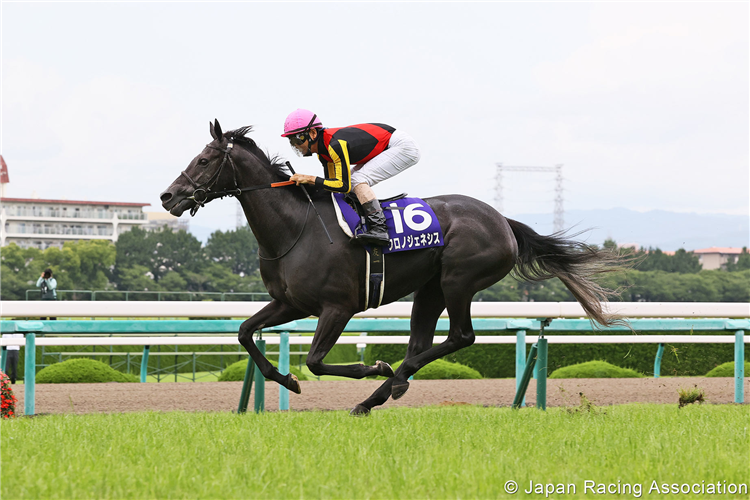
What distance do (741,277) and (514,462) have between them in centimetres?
5036

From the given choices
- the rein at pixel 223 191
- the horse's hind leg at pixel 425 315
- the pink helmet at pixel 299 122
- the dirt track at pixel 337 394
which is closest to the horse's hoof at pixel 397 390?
the horse's hind leg at pixel 425 315

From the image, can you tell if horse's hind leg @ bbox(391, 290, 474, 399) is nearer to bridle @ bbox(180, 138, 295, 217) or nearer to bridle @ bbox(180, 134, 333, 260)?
bridle @ bbox(180, 134, 333, 260)

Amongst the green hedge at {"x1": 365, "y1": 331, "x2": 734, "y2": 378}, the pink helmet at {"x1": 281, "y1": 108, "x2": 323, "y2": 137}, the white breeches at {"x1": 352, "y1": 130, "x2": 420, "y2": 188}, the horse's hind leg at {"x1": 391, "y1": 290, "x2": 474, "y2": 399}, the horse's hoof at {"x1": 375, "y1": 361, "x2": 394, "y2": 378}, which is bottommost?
the green hedge at {"x1": 365, "y1": 331, "x2": 734, "y2": 378}

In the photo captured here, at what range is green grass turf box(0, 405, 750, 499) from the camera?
2629 millimetres

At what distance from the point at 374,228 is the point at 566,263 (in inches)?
61.1

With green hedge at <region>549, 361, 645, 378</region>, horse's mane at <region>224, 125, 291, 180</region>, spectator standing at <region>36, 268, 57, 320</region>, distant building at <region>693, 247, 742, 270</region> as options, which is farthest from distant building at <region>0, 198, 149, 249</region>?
horse's mane at <region>224, 125, 291, 180</region>

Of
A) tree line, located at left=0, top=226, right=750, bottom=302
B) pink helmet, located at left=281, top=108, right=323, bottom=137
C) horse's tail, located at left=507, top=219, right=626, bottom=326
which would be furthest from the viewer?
tree line, located at left=0, top=226, right=750, bottom=302

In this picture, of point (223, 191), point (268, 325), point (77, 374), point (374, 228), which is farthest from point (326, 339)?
point (77, 374)

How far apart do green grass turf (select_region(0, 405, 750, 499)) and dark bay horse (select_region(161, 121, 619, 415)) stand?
1.49 ft

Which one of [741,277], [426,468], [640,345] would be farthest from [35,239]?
[426,468]

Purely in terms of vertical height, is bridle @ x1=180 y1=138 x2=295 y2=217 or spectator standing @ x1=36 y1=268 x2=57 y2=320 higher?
bridle @ x1=180 y1=138 x2=295 y2=217

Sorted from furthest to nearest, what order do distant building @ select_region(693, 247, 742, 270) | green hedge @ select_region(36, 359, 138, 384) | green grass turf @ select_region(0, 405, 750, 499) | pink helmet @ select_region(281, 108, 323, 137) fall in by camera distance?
distant building @ select_region(693, 247, 742, 270)
green hedge @ select_region(36, 359, 138, 384)
pink helmet @ select_region(281, 108, 323, 137)
green grass turf @ select_region(0, 405, 750, 499)

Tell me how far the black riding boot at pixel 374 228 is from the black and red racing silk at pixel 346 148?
17 centimetres

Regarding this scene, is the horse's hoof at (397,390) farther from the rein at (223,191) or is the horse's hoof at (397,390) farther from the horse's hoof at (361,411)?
the rein at (223,191)
